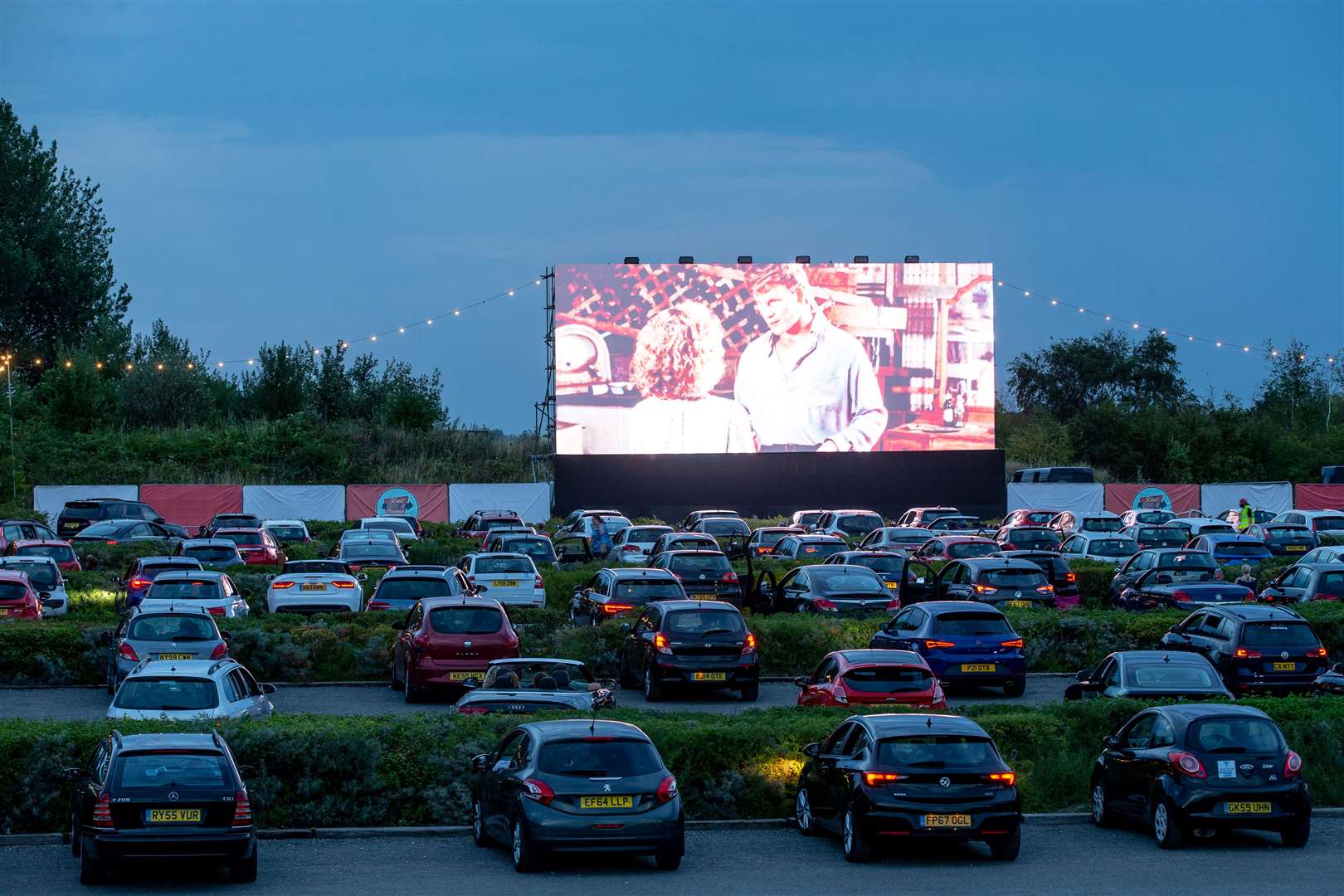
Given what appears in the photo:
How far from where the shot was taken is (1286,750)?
16.5 meters

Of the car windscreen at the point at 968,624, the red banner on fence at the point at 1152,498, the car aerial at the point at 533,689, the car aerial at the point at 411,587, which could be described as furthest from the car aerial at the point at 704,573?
the red banner on fence at the point at 1152,498

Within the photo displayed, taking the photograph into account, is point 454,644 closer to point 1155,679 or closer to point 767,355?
point 1155,679

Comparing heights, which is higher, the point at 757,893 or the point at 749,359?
the point at 749,359

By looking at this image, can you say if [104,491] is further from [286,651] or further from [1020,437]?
[1020,437]

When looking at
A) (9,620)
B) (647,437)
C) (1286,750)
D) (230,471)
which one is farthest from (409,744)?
(230,471)

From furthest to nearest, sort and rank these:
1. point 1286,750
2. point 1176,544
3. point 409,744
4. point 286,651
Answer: point 1176,544
point 286,651
point 409,744
point 1286,750

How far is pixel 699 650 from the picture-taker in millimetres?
25547

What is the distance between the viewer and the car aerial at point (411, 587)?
30703mm

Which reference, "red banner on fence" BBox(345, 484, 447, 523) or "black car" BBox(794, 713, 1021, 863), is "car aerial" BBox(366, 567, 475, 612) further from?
"red banner on fence" BBox(345, 484, 447, 523)

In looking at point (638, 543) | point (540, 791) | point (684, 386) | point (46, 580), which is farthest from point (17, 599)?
point (684, 386)

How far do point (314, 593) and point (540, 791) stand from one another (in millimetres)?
17293

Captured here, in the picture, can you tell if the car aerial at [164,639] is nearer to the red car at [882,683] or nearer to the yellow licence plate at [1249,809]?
the red car at [882,683]

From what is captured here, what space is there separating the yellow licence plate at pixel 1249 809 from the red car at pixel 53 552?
2799 centimetres

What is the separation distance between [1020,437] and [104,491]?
46356 mm
